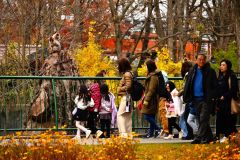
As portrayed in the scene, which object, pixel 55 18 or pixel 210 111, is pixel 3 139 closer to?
pixel 210 111

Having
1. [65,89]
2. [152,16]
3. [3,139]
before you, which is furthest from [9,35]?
[3,139]

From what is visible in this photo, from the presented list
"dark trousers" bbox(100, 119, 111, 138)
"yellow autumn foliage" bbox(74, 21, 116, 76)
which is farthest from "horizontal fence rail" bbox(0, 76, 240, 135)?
"yellow autumn foliage" bbox(74, 21, 116, 76)

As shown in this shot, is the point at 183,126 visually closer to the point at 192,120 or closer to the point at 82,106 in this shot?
the point at 192,120

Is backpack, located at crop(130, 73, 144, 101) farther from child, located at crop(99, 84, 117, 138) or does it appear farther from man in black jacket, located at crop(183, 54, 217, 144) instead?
child, located at crop(99, 84, 117, 138)

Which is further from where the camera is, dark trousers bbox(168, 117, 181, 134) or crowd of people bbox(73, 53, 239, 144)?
dark trousers bbox(168, 117, 181, 134)

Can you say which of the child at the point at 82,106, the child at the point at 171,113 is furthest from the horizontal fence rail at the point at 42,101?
the child at the point at 171,113

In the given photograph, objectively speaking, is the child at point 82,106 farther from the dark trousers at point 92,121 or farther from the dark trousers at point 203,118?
the dark trousers at point 203,118

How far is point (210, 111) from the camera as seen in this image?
1488 centimetres

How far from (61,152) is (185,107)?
6396 mm

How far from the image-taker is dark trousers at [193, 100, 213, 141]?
48.5ft

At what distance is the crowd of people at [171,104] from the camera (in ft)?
48.8

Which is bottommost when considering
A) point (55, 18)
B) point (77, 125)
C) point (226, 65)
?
point (77, 125)

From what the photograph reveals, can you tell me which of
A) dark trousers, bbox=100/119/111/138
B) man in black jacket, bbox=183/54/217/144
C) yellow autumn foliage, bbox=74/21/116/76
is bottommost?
dark trousers, bbox=100/119/111/138

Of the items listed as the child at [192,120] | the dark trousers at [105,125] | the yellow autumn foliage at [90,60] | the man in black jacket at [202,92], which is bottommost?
the dark trousers at [105,125]
